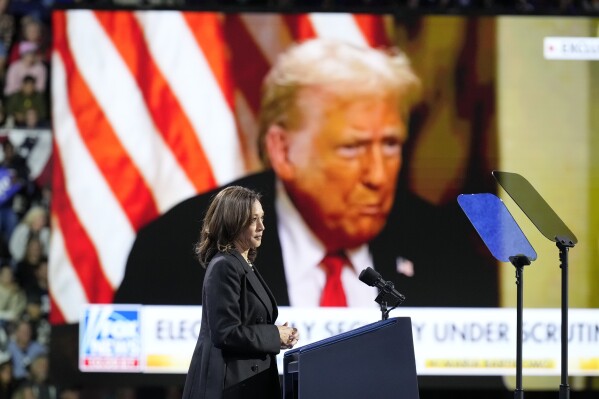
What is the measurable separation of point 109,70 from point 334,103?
1366 mm

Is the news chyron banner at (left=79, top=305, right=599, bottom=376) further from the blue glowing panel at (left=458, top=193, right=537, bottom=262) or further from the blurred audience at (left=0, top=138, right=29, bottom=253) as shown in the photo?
the blue glowing panel at (left=458, top=193, right=537, bottom=262)

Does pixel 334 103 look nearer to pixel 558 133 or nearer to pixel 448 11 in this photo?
pixel 448 11

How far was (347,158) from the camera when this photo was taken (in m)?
6.27

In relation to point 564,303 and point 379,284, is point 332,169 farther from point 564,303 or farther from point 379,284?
point 379,284

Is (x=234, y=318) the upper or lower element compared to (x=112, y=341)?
upper

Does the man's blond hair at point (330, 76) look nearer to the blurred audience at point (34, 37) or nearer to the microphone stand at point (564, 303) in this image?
the blurred audience at point (34, 37)

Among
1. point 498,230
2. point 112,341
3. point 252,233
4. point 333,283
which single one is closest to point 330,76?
point 333,283

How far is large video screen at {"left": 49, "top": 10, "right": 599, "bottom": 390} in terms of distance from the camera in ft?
20.4

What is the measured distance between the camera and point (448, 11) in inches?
248

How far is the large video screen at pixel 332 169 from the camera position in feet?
20.4

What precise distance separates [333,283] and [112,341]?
53.1 inches

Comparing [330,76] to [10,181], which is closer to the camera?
[330,76]

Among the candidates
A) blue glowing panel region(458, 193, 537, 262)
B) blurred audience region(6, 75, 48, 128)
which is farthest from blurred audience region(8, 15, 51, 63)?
blue glowing panel region(458, 193, 537, 262)

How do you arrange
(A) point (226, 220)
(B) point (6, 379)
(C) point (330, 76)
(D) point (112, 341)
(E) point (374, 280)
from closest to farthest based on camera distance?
1. (A) point (226, 220)
2. (E) point (374, 280)
3. (D) point (112, 341)
4. (C) point (330, 76)
5. (B) point (6, 379)
